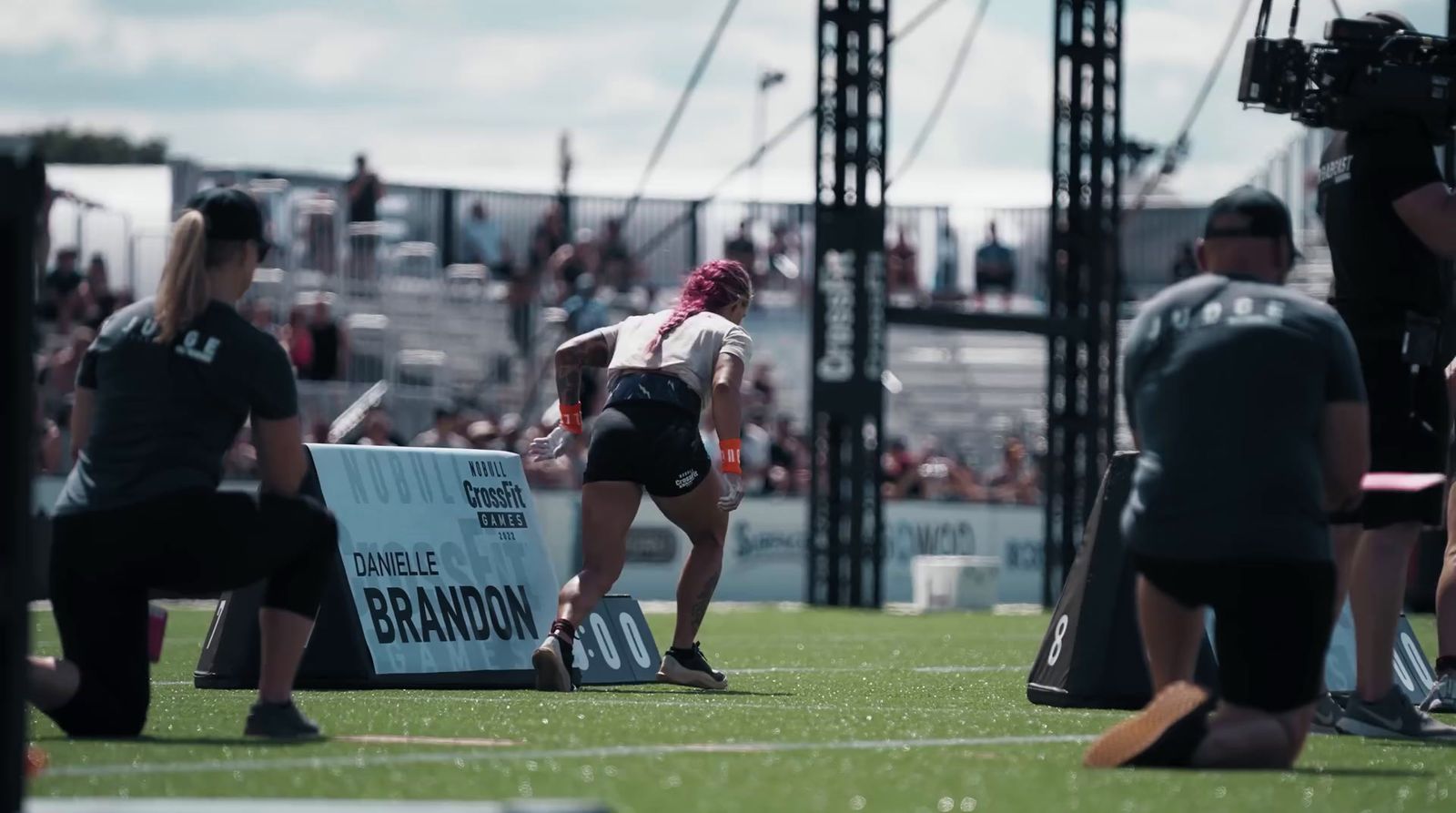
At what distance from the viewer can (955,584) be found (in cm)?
2259

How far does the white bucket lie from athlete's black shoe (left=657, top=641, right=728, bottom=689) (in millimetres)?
13067

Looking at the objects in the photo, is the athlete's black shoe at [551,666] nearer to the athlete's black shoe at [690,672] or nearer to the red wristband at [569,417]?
the athlete's black shoe at [690,672]

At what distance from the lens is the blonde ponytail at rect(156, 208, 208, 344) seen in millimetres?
6211

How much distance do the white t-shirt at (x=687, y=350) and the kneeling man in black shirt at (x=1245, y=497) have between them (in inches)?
138

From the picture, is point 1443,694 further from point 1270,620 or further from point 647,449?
point 647,449

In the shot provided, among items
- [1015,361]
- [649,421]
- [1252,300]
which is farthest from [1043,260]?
[1252,300]

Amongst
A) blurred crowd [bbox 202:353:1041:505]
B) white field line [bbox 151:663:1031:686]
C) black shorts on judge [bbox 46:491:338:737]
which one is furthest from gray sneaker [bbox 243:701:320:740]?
blurred crowd [bbox 202:353:1041:505]

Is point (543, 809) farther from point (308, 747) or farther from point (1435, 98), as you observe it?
point (1435, 98)

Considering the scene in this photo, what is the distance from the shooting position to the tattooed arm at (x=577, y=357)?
377 inches

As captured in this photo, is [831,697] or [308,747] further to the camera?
[831,697]

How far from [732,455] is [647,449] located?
336 mm

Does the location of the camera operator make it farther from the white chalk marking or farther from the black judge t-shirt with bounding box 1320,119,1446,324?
the white chalk marking

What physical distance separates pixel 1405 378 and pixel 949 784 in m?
2.65

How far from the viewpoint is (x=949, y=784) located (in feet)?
17.9
